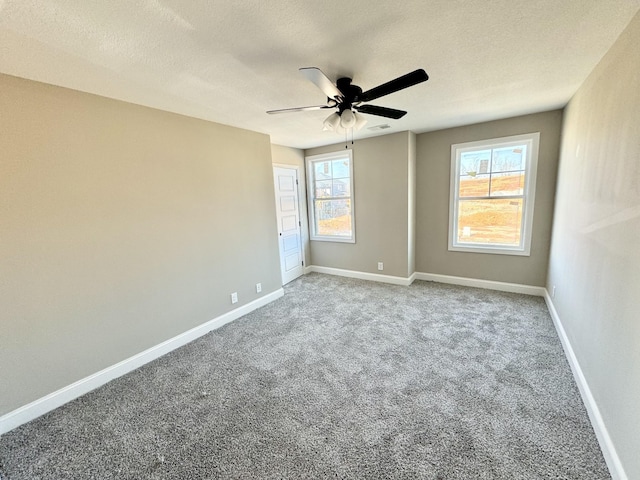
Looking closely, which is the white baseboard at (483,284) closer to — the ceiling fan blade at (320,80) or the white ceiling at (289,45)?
the white ceiling at (289,45)

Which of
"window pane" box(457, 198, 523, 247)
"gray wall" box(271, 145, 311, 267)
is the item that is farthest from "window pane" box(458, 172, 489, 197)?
"gray wall" box(271, 145, 311, 267)

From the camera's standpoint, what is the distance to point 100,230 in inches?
88.7

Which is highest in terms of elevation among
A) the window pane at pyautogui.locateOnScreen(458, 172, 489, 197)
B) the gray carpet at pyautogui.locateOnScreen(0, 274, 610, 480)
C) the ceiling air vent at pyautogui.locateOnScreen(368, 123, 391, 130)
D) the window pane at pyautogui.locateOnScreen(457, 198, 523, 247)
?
the ceiling air vent at pyautogui.locateOnScreen(368, 123, 391, 130)

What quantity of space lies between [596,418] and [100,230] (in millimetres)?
3827

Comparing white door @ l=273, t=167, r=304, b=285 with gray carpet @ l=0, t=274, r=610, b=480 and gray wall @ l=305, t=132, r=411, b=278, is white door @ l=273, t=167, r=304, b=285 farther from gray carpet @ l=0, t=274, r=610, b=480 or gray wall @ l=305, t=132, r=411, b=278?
gray carpet @ l=0, t=274, r=610, b=480

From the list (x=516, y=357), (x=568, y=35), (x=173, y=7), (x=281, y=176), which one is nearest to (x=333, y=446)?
(x=516, y=357)

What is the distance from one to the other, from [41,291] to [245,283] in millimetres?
1927

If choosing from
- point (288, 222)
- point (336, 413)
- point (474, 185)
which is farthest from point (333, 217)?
point (336, 413)

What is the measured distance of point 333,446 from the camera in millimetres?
1627

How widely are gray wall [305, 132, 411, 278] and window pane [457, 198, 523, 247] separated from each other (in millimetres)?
877

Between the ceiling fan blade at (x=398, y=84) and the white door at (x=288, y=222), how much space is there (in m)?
2.73

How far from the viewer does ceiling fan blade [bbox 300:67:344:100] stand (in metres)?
1.51

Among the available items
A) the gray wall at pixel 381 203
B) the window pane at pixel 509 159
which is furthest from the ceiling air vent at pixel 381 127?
the window pane at pixel 509 159

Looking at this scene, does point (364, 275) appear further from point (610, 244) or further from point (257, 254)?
point (610, 244)
